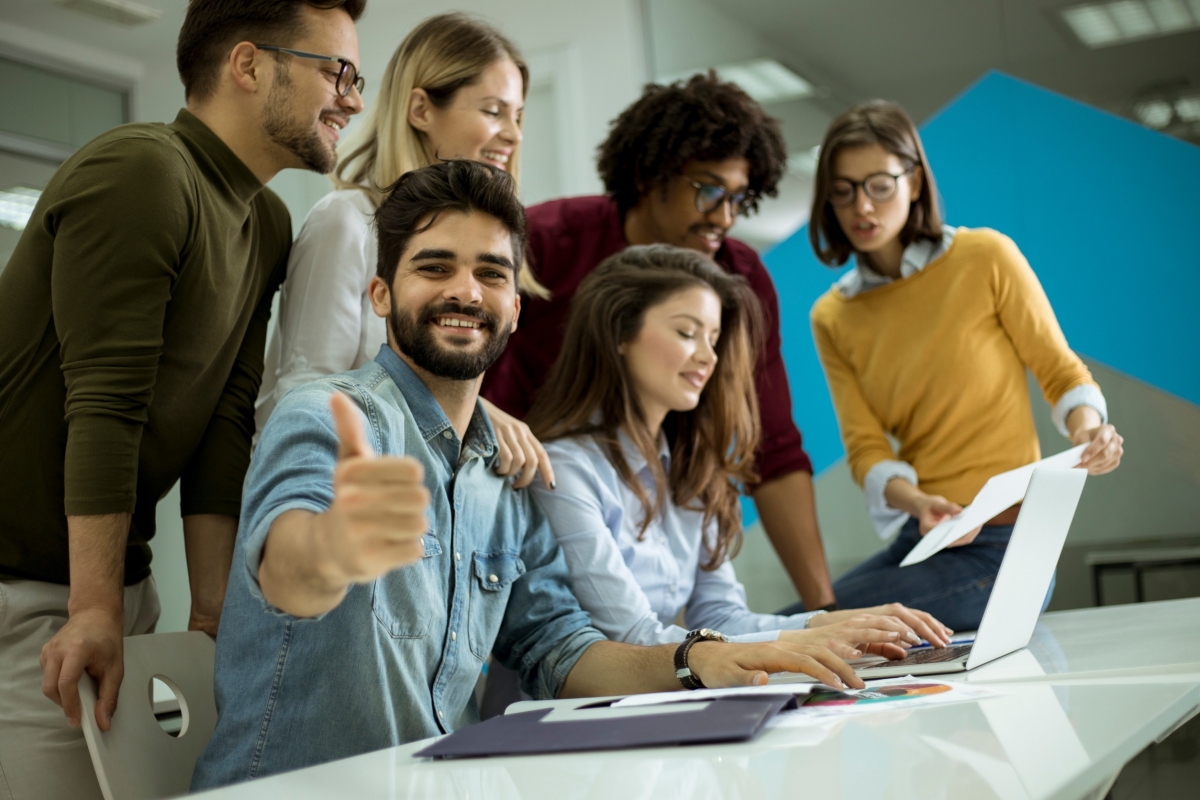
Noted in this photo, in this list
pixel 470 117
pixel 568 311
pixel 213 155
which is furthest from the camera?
pixel 568 311

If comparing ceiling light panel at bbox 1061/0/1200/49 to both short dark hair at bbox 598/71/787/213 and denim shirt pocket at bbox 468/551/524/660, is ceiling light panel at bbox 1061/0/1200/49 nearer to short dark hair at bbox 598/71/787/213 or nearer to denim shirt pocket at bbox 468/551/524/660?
short dark hair at bbox 598/71/787/213

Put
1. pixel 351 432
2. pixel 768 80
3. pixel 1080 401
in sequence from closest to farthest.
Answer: pixel 351 432 → pixel 1080 401 → pixel 768 80

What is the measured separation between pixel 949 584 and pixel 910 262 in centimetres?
75

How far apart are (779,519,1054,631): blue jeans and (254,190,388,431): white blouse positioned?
3.83ft

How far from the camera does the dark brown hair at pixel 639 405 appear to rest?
1.91 meters

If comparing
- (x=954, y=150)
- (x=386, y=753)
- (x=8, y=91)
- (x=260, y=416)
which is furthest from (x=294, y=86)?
(x=954, y=150)

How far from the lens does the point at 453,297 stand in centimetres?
145

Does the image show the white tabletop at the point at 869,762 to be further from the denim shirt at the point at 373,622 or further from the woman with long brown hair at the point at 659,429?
the woman with long brown hair at the point at 659,429

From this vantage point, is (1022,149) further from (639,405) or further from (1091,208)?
(639,405)

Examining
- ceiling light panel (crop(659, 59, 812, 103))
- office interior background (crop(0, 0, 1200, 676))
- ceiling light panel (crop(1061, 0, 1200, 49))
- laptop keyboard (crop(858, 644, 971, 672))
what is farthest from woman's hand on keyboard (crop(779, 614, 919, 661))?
ceiling light panel (crop(659, 59, 812, 103))

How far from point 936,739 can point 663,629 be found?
0.78m

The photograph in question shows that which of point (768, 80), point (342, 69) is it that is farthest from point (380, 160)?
point (768, 80)

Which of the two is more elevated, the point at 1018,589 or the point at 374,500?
the point at 374,500

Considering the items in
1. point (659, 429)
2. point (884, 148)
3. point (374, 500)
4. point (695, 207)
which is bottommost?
point (659, 429)
